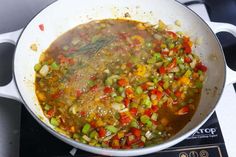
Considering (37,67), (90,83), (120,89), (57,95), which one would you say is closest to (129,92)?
(120,89)

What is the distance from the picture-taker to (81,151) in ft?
3.60

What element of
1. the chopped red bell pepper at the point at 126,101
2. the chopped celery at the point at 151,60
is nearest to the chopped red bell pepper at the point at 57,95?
the chopped red bell pepper at the point at 126,101

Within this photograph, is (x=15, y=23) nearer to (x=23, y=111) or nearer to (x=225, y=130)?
(x=23, y=111)

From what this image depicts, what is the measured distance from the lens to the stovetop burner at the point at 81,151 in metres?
1.10

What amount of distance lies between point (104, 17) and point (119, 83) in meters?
0.35

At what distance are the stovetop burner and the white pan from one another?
52 mm

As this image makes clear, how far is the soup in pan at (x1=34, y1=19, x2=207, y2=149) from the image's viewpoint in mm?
1108

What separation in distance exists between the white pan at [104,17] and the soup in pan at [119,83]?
0.09 ft

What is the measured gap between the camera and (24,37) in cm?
121

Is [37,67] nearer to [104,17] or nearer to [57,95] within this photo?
[57,95]

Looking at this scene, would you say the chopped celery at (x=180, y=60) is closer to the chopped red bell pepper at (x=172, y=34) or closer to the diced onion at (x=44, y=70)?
the chopped red bell pepper at (x=172, y=34)

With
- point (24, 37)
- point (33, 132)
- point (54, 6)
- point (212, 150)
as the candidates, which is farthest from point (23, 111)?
point (212, 150)

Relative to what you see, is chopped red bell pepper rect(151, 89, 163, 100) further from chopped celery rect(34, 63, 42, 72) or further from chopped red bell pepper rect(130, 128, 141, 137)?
chopped celery rect(34, 63, 42, 72)

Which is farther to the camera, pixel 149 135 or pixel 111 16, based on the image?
pixel 111 16
